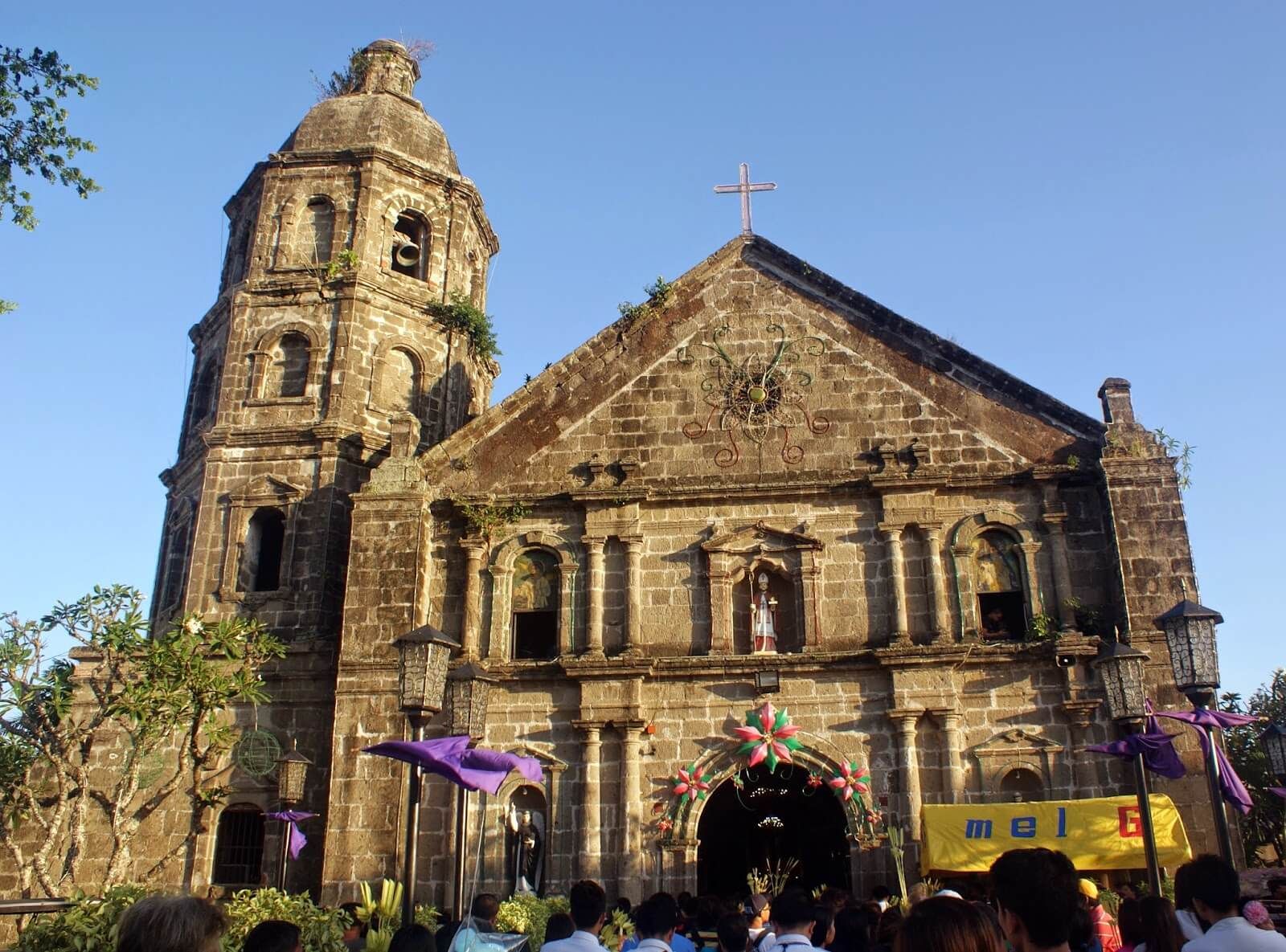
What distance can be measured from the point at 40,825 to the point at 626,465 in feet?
33.9

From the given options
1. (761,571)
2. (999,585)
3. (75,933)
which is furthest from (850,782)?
(75,933)

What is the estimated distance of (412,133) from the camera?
75.5 ft

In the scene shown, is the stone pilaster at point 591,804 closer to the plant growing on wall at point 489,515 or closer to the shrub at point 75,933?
the plant growing on wall at point 489,515

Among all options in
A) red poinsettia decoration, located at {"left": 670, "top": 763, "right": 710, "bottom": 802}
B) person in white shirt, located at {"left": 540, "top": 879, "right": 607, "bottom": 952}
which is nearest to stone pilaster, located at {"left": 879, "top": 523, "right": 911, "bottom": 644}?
red poinsettia decoration, located at {"left": 670, "top": 763, "right": 710, "bottom": 802}

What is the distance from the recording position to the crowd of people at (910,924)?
374cm

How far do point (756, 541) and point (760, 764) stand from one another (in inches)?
132

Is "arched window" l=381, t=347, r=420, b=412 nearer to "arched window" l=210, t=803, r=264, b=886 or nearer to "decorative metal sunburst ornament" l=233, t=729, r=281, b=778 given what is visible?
"decorative metal sunburst ornament" l=233, t=729, r=281, b=778

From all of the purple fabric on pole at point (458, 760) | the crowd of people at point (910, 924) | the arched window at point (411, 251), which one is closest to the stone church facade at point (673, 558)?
the arched window at point (411, 251)

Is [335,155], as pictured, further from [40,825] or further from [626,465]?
[40,825]

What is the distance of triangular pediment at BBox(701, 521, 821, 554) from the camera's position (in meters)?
17.4

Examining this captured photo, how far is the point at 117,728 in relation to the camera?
17.8 m

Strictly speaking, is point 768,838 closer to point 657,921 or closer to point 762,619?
point 762,619

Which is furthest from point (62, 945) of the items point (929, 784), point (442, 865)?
point (929, 784)

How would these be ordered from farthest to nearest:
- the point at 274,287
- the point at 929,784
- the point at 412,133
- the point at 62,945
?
the point at 412,133 < the point at 274,287 < the point at 929,784 < the point at 62,945
